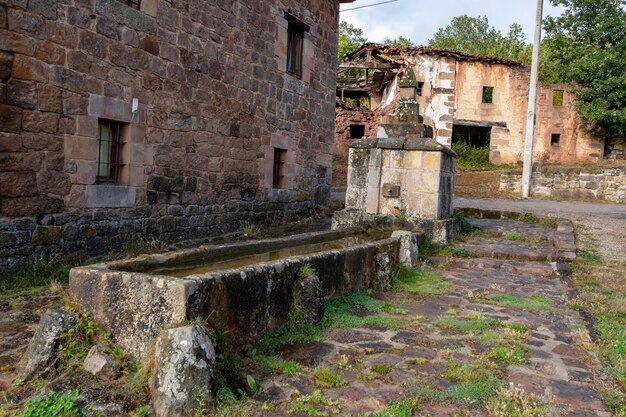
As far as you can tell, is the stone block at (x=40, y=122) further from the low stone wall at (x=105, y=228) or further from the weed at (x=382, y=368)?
the weed at (x=382, y=368)

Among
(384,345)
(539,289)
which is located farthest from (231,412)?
(539,289)

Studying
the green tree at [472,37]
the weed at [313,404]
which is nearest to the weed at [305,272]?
the weed at [313,404]

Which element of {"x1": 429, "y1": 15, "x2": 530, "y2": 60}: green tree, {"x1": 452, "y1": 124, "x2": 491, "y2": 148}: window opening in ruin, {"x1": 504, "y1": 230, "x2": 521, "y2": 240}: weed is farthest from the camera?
{"x1": 429, "y1": 15, "x2": 530, "y2": 60}: green tree

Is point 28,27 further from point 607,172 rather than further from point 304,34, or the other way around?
point 607,172

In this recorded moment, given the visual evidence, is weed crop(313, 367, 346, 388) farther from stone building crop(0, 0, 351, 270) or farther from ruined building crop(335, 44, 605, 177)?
ruined building crop(335, 44, 605, 177)

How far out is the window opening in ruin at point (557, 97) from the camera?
26812mm

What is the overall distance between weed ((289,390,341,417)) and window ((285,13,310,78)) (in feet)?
30.6

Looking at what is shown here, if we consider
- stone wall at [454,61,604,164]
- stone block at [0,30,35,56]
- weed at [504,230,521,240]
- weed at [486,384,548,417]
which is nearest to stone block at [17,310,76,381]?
weed at [486,384,548,417]

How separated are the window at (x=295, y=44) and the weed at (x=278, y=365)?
8.84 metres

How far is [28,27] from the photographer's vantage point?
5.62m

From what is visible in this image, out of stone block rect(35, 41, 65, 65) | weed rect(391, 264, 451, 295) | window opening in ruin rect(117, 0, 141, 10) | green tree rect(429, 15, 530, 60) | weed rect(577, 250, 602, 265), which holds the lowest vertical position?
weed rect(391, 264, 451, 295)

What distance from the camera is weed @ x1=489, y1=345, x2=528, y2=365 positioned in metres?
3.56

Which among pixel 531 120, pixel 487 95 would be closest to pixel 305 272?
pixel 531 120

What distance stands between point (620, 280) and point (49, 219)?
6459 millimetres
